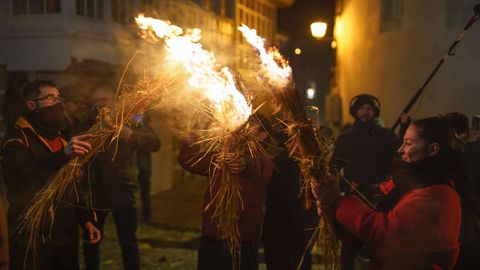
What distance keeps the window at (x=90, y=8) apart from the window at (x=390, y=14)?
6.79 metres

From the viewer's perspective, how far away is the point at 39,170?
3.96 m

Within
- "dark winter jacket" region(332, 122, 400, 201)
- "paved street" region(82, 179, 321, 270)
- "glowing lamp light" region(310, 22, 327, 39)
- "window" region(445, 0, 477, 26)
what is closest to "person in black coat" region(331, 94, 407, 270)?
"dark winter jacket" region(332, 122, 400, 201)

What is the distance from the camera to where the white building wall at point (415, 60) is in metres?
9.60

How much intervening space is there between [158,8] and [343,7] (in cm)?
751

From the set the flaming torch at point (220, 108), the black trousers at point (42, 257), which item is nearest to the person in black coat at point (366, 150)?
the flaming torch at point (220, 108)

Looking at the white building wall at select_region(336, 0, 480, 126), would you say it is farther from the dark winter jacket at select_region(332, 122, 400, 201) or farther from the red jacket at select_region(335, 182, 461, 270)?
the red jacket at select_region(335, 182, 461, 270)

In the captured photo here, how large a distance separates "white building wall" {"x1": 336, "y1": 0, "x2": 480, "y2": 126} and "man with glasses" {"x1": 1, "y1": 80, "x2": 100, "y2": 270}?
658cm

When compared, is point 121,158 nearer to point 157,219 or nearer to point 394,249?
point 394,249

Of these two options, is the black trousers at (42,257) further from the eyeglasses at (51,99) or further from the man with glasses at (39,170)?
the eyeglasses at (51,99)

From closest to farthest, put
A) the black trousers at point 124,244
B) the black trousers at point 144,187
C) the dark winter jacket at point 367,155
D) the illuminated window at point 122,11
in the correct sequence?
the black trousers at point 124,244 → the dark winter jacket at point 367,155 → the black trousers at point 144,187 → the illuminated window at point 122,11

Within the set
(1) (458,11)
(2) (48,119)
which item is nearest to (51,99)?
(2) (48,119)

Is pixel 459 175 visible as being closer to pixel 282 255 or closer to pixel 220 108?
pixel 220 108

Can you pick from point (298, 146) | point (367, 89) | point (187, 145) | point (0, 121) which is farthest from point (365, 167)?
point (367, 89)

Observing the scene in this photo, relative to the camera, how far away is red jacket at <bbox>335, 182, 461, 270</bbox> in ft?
9.18
